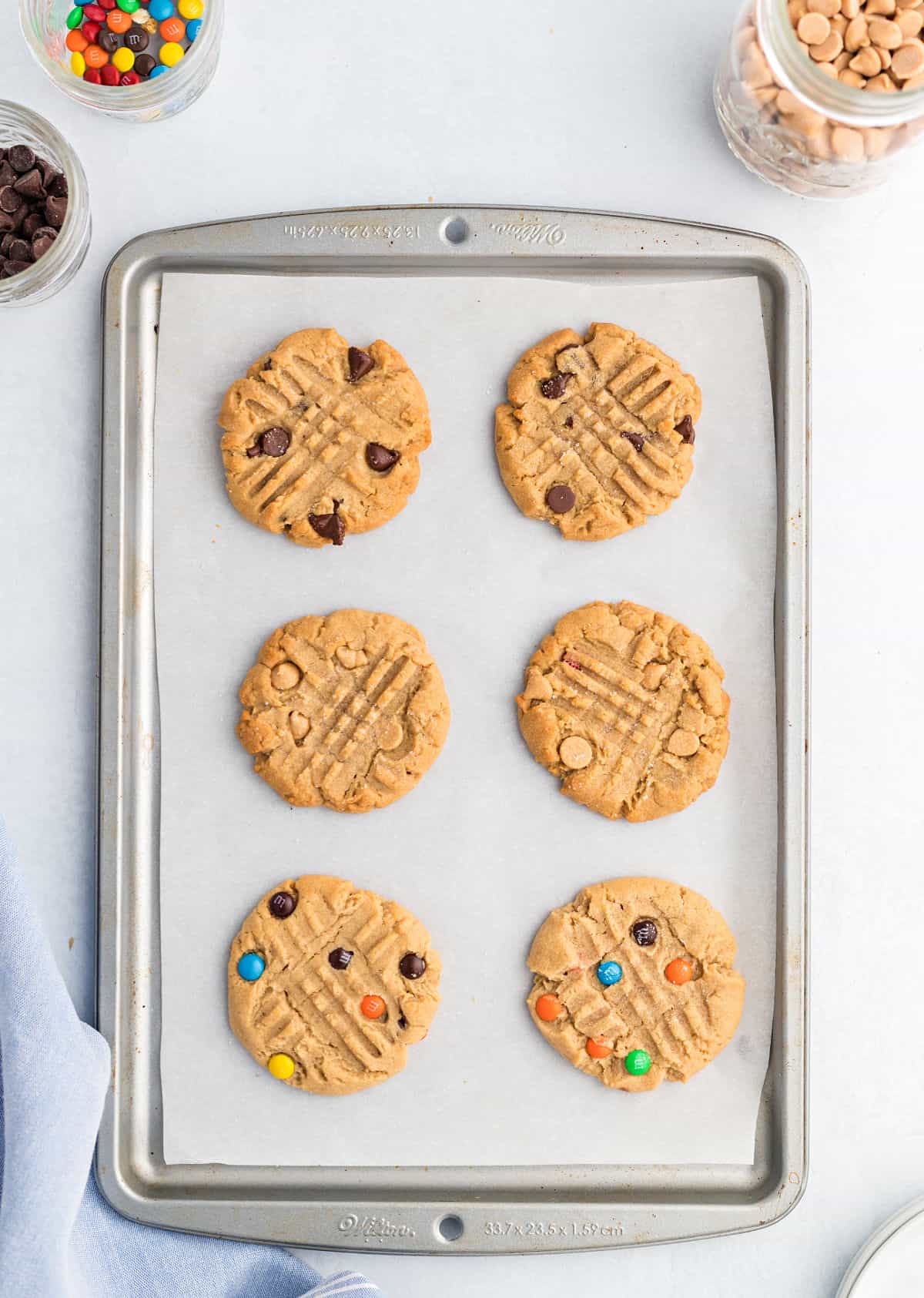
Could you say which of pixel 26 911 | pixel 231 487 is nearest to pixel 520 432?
pixel 231 487

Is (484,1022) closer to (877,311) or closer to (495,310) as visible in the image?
(495,310)

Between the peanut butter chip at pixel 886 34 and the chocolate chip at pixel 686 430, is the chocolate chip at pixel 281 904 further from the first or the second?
the peanut butter chip at pixel 886 34

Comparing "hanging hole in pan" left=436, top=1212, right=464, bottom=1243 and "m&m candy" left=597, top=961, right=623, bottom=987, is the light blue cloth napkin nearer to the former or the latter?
"hanging hole in pan" left=436, top=1212, right=464, bottom=1243

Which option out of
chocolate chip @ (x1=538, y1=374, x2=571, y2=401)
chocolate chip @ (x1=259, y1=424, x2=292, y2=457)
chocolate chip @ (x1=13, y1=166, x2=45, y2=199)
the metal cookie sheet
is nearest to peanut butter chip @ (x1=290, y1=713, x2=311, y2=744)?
the metal cookie sheet

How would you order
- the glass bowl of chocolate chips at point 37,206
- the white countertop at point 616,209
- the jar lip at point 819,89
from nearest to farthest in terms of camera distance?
the jar lip at point 819,89, the glass bowl of chocolate chips at point 37,206, the white countertop at point 616,209

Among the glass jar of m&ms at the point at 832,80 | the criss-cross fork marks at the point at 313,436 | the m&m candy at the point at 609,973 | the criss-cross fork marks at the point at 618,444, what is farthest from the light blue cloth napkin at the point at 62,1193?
the glass jar of m&ms at the point at 832,80
